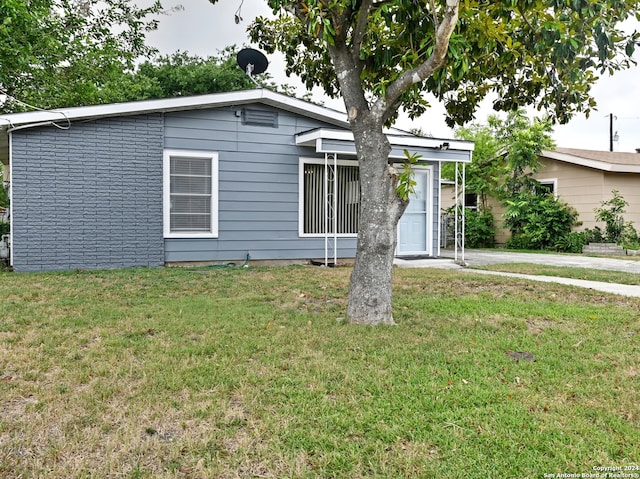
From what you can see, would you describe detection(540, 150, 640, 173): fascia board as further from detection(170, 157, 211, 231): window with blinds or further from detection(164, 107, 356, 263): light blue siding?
detection(170, 157, 211, 231): window with blinds

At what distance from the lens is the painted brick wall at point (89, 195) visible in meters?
Result: 7.84

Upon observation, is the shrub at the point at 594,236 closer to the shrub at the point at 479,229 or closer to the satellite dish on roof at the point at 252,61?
the shrub at the point at 479,229

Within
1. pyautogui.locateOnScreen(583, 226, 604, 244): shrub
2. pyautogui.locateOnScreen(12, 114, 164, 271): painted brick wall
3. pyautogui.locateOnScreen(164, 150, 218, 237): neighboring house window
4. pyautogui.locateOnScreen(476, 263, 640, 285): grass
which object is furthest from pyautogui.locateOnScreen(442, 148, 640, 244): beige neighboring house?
pyautogui.locateOnScreen(12, 114, 164, 271): painted brick wall

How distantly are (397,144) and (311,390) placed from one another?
25.0 ft

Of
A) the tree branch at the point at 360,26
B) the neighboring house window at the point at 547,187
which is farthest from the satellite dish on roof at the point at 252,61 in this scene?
the neighboring house window at the point at 547,187

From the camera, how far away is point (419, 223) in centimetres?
1080

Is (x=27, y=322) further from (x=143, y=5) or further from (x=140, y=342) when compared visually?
(x=143, y=5)

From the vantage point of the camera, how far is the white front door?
10.6 m

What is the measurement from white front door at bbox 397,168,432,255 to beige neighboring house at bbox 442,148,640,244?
19.7ft

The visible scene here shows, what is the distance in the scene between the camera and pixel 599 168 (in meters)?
13.3

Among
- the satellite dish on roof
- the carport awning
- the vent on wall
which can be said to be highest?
the satellite dish on roof

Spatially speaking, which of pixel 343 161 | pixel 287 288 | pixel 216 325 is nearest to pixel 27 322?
pixel 216 325

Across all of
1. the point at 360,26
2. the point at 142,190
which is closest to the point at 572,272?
the point at 360,26

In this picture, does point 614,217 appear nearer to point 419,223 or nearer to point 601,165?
point 601,165
